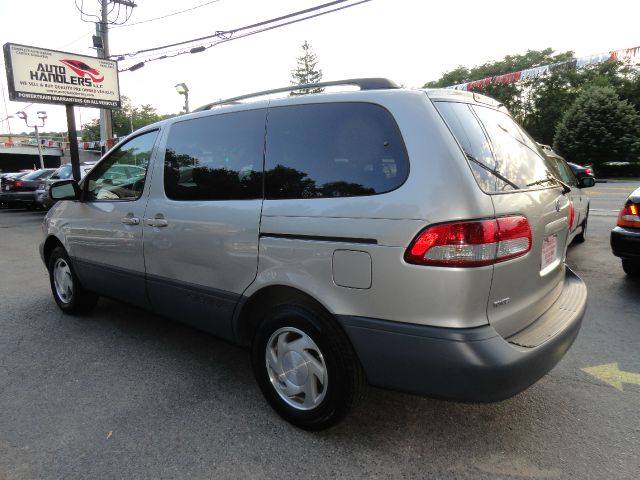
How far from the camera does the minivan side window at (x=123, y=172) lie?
3.44 meters

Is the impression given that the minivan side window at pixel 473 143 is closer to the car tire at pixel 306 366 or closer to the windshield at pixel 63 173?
the car tire at pixel 306 366

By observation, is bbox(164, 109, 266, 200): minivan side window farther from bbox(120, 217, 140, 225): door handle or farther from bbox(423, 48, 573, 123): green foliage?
bbox(423, 48, 573, 123): green foliage

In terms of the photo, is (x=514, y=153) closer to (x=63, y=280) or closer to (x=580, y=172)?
(x=63, y=280)

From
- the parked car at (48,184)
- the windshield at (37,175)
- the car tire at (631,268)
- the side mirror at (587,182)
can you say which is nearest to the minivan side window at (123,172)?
the car tire at (631,268)

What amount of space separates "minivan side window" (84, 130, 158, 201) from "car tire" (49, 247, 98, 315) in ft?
2.72

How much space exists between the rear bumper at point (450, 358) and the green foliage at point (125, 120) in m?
87.3

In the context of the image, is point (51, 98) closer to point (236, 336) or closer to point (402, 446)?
point (236, 336)

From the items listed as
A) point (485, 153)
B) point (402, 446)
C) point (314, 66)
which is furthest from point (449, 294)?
point (314, 66)

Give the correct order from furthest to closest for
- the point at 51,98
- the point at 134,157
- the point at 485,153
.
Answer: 1. the point at 51,98
2. the point at 134,157
3. the point at 485,153

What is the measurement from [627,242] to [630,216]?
28cm

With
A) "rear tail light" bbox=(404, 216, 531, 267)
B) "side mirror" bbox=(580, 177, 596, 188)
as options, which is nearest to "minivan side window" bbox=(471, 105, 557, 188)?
"rear tail light" bbox=(404, 216, 531, 267)

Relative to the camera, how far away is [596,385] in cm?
293

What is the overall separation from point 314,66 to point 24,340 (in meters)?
69.5

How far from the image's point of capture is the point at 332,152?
231 centimetres
